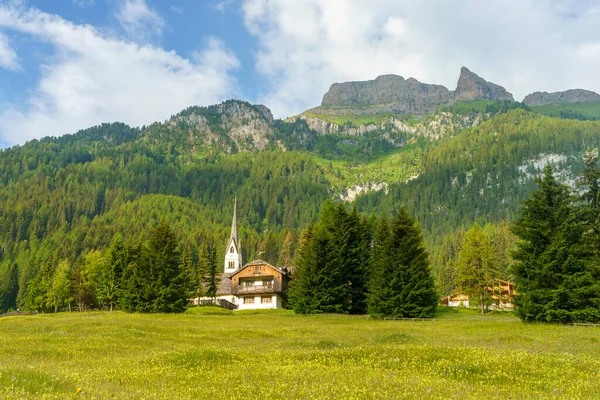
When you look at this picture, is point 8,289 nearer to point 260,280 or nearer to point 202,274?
point 202,274

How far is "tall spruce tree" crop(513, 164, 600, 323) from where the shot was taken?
130ft

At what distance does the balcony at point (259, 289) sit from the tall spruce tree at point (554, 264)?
55797mm

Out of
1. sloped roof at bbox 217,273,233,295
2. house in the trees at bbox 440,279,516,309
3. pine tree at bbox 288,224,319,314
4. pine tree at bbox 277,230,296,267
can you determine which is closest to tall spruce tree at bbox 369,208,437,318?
pine tree at bbox 288,224,319,314

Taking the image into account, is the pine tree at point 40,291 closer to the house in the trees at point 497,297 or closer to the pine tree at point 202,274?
the pine tree at point 202,274

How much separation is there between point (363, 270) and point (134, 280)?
31816 mm

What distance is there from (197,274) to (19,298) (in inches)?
3929

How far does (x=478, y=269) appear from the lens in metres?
72.1

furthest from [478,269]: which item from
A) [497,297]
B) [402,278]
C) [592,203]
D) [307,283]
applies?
[307,283]

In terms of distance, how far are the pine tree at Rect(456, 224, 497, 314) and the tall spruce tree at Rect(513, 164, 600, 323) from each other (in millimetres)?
28823

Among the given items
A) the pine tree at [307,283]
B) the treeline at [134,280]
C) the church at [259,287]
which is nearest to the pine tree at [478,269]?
the pine tree at [307,283]

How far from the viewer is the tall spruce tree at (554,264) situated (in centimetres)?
3972

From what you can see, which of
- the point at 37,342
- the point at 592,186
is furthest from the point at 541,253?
the point at 37,342

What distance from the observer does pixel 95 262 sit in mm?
95750

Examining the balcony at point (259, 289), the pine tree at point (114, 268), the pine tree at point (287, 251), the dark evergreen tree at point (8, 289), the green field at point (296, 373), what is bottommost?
the dark evergreen tree at point (8, 289)
